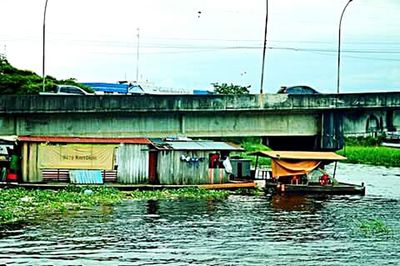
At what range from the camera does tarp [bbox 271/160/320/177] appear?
44188mm

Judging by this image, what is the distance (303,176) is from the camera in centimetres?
4469

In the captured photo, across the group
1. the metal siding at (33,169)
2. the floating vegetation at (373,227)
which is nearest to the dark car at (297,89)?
the metal siding at (33,169)

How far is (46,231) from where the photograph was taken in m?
27.7

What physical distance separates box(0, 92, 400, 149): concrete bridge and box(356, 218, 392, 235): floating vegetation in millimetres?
13129

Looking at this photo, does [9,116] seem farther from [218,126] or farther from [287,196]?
[287,196]

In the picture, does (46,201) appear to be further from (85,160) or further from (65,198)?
(85,160)

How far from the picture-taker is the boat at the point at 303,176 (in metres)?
43.5

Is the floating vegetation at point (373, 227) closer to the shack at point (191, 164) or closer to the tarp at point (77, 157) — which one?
the shack at point (191, 164)

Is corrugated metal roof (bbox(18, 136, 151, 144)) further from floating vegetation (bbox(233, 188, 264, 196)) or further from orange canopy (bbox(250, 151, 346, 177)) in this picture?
orange canopy (bbox(250, 151, 346, 177))

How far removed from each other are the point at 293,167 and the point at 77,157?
11.8m

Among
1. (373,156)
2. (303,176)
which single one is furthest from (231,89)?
(303,176)

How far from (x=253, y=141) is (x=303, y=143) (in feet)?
116

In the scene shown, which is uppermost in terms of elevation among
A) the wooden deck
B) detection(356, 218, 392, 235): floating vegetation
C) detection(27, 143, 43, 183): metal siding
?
detection(27, 143, 43, 183): metal siding

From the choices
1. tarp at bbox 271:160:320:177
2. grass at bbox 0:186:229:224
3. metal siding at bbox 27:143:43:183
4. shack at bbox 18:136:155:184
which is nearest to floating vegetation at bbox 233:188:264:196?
grass at bbox 0:186:229:224
